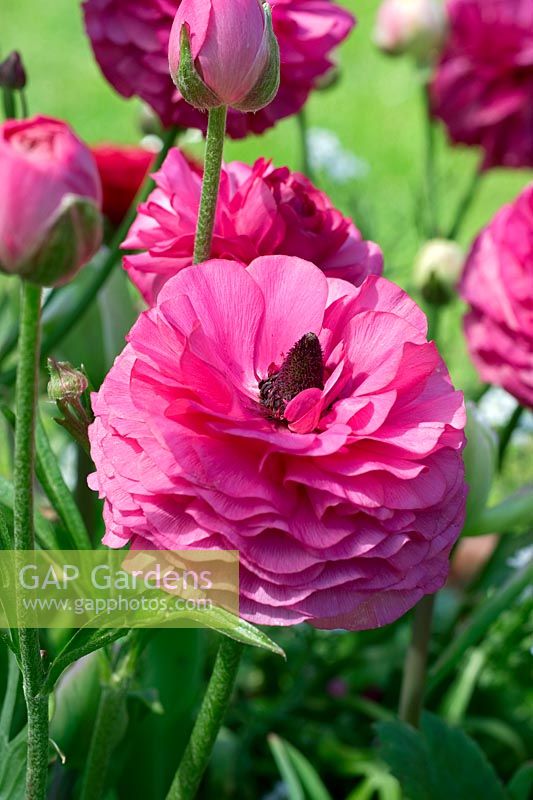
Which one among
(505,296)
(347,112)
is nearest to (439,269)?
(505,296)

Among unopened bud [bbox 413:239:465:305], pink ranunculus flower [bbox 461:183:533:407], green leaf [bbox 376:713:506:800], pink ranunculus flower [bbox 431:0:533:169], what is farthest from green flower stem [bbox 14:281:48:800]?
pink ranunculus flower [bbox 431:0:533:169]

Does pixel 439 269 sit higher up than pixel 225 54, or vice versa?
pixel 225 54

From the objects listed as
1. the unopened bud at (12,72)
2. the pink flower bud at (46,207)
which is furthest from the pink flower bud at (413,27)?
the pink flower bud at (46,207)

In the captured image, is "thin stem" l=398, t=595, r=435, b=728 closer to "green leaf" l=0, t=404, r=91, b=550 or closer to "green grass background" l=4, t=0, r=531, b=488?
"green leaf" l=0, t=404, r=91, b=550

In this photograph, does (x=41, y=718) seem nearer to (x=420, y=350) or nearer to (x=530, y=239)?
(x=420, y=350)

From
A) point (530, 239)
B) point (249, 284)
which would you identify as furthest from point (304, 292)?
point (530, 239)

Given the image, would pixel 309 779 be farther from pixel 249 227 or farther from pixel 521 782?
pixel 249 227
